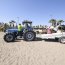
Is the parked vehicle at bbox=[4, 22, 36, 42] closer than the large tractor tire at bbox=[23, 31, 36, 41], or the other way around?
the parked vehicle at bbox=[4, 22, 36, 42]

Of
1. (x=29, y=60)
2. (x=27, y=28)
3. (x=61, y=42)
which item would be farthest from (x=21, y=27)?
(x=29, y=60)

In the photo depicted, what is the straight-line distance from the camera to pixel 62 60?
19.6 ft

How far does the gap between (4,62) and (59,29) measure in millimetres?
6936

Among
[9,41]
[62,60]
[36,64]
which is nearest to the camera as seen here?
[36,64]

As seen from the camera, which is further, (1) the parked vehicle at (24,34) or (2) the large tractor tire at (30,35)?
(2) the large tractor tire at (30,35)

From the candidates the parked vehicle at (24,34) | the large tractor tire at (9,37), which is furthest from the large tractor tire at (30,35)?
the large tractor tire at (9,37)

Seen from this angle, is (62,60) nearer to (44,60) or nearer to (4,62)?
(44,60)

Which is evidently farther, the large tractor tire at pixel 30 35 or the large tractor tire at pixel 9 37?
the large tractor tire at pixel 30 35

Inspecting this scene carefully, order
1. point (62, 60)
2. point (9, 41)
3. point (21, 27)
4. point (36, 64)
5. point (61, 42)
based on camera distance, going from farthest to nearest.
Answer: point (21, 27) < point (9, 41) < point (61, 42) < point (62, 60) < point (36, 64)

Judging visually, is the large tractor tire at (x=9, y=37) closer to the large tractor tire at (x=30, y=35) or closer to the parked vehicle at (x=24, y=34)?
the parked vehicle at (x=24, y=34)

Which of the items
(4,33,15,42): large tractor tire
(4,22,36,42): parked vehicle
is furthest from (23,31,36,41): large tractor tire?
(4,33,15,42): large tractor tire

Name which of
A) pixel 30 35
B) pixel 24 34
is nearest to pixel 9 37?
pixel 24 34

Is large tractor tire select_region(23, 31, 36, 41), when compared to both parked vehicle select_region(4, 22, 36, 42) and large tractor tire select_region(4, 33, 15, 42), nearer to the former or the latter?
parked vehicle select_region(4, 22, 36, 42)

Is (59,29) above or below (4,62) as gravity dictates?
above
